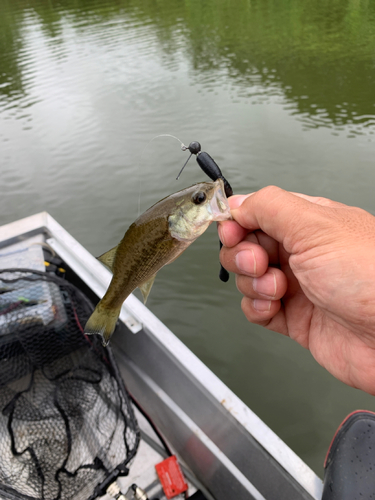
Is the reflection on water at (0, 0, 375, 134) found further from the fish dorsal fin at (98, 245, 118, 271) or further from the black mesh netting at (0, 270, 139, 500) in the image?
the fish dorsal fin at (98, 245, 118, 271)

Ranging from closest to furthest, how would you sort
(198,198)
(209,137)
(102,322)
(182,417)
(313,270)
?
(313,270)
(198,198)
(102,322)
(182,417)
(209,137)

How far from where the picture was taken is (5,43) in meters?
18.5

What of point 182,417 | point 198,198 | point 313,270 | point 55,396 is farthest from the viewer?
point 182,417

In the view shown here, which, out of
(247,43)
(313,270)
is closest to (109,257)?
(313,270)

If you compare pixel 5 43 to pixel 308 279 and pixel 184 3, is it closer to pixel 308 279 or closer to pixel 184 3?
pixel 184 3

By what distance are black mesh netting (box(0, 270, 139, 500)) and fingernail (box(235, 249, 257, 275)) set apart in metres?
1.24

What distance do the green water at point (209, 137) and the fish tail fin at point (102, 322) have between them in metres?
2.78

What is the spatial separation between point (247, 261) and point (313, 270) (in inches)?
16.6

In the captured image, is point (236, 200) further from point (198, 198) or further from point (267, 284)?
point (267, 284)

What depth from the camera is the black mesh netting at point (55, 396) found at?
2.33 m

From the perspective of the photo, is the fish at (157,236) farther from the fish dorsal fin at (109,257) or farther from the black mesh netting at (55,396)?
the black mesh netting at (55,396)

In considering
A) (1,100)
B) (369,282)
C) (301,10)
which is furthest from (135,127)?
(301,10)

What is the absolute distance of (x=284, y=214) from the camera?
1.51 metres

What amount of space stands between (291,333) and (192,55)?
50.3ft
